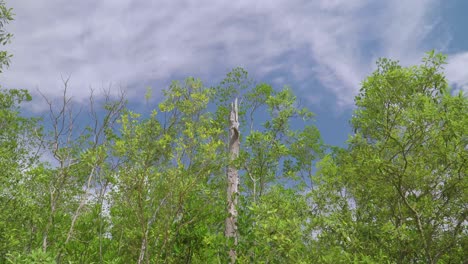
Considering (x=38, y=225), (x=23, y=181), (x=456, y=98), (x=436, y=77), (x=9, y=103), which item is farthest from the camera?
(x=9, y=103)

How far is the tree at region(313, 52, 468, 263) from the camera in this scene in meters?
8.63

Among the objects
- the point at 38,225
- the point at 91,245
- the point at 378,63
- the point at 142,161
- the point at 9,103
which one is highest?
the point at 9,103

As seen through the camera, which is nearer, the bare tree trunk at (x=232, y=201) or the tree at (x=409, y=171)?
the tree at (x=409, y=171)

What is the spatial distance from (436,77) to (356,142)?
2226mm

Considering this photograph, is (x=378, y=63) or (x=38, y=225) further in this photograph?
(x=38, y=225)

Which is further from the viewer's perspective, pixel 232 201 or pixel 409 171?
pixel 232 201

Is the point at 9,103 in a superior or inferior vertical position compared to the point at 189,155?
superior

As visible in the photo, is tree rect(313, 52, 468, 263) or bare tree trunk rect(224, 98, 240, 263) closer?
tree rect(313, 52, 468, 263)

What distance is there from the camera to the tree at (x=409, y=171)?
8633mm

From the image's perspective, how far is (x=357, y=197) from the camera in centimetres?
1095

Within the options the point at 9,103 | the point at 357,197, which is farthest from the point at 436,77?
the point at 9,103

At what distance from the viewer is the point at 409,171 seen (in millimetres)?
9211

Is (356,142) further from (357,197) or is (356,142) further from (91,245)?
(91,245)

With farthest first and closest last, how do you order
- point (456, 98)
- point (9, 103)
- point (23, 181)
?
point (9, 103)
point (23, 181)
point (456, 98)
